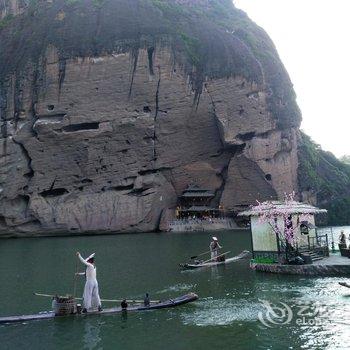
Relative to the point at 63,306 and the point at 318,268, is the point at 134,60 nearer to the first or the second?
the point at 318,268

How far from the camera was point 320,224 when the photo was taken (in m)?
73.7

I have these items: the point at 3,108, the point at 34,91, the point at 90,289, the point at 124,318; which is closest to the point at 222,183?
the point at 34,91

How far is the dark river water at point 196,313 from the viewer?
13180mm

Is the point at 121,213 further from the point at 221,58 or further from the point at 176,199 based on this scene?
the point at 221,58

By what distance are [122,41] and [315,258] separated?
163 ft

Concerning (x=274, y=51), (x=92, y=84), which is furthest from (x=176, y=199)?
(x=274, y=51)

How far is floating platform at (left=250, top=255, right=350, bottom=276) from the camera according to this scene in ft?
73.2

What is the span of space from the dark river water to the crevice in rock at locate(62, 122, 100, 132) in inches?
1534

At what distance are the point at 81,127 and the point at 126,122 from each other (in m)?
6.66

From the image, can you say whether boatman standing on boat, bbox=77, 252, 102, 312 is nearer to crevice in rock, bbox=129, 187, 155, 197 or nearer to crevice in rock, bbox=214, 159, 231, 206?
crevice in rock, bbox=129, 187, 155, 197

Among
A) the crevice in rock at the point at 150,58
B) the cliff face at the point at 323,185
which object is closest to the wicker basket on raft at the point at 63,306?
the crevice in rock at the point at 150,58

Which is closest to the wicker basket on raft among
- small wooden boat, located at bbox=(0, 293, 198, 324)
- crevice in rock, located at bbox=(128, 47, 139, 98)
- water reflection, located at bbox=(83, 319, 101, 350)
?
small wooden boat, located at bbox=(0, 293, 198, 324)

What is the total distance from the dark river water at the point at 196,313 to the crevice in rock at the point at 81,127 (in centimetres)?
3896

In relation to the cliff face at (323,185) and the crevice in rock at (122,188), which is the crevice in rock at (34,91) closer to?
the crevice in rock at (122,188)
